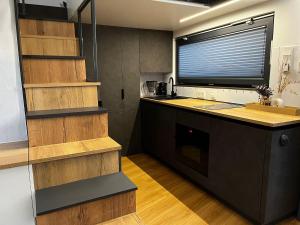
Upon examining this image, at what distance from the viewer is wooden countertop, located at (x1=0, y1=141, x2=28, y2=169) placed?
1.21 meters

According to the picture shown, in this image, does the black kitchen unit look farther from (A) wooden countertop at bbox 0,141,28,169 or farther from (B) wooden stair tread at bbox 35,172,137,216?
(A) wooden countertop at bbox 0,141,28,169

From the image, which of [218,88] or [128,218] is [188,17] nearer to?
[218,88]

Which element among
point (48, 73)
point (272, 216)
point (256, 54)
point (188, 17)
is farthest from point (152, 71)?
point (272, 216)

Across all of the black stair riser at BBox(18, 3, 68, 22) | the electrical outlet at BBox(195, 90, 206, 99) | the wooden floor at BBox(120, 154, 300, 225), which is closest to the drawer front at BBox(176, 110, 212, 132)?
the electrical outlet at BBox(195, 90, 206, 99)

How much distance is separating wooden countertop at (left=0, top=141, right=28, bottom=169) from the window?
2241 millimetres

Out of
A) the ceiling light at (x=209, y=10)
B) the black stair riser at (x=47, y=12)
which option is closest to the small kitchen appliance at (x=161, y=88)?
the ceiling light at (x=209, y=10)

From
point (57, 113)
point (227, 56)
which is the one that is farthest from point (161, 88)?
point (57, 113)

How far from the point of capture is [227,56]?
2771 millimetres

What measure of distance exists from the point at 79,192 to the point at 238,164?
1354mm

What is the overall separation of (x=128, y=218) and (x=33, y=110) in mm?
1009

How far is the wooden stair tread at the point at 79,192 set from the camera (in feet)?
3.88

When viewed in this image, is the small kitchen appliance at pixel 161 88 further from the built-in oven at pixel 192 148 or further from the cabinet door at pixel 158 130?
the built-in oven at pixel 192 148

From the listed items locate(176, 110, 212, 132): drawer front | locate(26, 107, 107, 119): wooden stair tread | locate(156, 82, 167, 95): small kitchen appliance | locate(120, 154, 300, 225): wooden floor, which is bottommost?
locate(120, 154, 300, 225): wooden floor

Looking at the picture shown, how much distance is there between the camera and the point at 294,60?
202 cm
